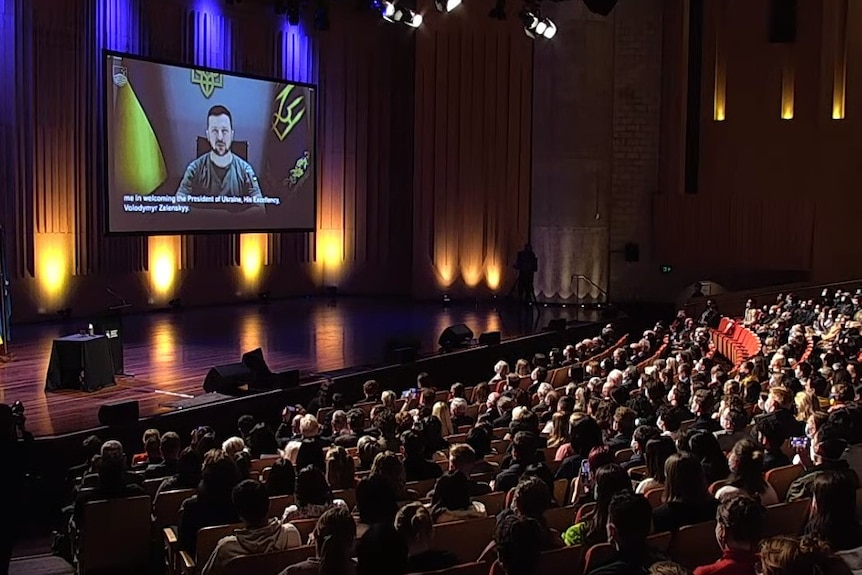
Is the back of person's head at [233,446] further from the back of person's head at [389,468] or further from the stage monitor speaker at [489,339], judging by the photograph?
the stage monitor speaker at [489,339]

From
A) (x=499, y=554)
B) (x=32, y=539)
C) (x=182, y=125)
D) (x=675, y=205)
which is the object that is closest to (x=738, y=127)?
(x=675, y=205)

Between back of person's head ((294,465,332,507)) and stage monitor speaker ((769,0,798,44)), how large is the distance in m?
16.0

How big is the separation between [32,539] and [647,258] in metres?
14.1

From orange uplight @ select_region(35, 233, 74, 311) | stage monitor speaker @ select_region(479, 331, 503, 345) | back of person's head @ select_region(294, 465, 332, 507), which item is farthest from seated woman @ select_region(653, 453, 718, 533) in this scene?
orange uplight @ select_region(35, 233, 74, 311)

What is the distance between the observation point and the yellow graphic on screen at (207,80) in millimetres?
15344

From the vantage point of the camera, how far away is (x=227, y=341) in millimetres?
12719

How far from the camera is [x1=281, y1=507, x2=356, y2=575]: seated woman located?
9.48 ft

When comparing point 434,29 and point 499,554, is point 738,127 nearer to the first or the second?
point 434,29

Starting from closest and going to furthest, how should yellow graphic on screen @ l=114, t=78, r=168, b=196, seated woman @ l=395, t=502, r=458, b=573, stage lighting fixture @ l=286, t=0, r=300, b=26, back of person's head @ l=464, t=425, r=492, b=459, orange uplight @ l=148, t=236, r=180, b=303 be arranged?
seated woman @ l=395, t=502, r=458, b=573, back of person's head @ l=464, t=425, r=492, b=459, yellow graphic on screen @ l=114, t=78, r=168, b=196, orange uplight @ l=148, t=236, r=180, b=303, stage lighting fixture @ l=286, t=0, r=300, b=26

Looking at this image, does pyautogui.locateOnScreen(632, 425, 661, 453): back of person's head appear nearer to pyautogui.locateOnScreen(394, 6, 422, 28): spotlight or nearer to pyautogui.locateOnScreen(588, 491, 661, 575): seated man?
pyautogui.locateOnScreen(588, 491, 661, 575): seated man

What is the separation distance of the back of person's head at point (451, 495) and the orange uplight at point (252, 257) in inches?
554

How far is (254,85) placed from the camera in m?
16.5

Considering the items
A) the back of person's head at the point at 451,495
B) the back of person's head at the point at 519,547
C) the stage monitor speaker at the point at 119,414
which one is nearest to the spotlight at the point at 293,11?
the stage monitor speaker at the point at 119,414

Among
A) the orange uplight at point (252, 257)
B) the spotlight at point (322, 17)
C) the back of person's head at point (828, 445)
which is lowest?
the back of person's head at point (828, 445)
